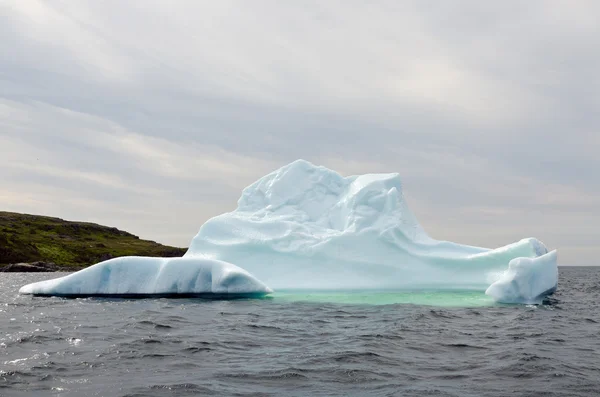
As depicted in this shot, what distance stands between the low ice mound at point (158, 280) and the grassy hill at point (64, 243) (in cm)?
5706

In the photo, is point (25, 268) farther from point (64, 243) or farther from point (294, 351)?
point (294, 351)

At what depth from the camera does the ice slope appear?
24.8 metres

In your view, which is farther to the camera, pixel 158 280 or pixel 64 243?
pixel 64 243

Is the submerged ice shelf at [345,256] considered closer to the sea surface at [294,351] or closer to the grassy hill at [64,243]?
the sea surface at [294,351]

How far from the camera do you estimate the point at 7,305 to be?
1869cm

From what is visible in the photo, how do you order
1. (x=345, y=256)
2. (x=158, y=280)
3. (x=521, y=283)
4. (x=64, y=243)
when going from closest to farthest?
(x=521, y=283) < (x=158, y=280) < (x=345, y=256) < (x=64, y=243)

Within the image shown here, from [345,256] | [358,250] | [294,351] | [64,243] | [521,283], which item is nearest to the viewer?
[294,351]

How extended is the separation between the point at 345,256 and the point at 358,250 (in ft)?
2.57

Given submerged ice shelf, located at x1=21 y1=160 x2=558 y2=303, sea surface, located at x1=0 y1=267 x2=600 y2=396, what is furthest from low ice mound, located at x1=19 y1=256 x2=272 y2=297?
sea surface, located at x1=0 y1=267 x2=600 y2=396

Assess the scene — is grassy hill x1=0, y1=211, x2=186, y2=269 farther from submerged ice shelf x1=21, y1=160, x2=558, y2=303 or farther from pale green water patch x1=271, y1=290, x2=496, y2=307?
pale green water patch x1=271, y1=290, x2=496, y2=307

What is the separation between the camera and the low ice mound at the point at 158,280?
2115cm

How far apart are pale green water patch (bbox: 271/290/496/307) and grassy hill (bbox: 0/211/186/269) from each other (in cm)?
6188

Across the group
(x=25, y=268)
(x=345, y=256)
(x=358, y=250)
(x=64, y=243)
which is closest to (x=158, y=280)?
(x=345, y=256)

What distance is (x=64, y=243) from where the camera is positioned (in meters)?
91.2
